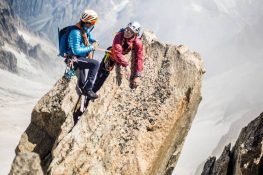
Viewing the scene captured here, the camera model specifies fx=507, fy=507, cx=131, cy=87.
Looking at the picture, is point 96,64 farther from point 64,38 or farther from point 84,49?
point 64,38

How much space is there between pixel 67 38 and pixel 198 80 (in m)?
6.51

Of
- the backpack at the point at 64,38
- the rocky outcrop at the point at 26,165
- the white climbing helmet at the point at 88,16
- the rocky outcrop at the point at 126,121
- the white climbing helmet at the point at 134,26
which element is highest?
the white climbing helmet at the point at 134,26

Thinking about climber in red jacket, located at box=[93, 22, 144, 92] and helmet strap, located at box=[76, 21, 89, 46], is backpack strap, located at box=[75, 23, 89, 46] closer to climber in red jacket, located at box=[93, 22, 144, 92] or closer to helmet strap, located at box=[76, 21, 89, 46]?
helmet strap, located at box=[76, 21, 89, 46]

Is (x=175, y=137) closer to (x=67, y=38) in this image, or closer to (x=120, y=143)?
(x=120, y=143)

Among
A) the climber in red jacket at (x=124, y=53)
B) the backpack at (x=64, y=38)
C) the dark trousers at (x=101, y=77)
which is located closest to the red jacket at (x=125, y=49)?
the climber in red jacket at (x=124, y=53)

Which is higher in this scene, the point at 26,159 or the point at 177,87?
the point at 177,87

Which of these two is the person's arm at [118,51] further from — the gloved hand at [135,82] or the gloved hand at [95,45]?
the gloved hand at [95,45]

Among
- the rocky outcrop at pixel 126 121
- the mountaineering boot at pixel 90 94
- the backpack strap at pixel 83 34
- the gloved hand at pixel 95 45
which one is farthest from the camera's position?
the gloved hand at pixel 95 45

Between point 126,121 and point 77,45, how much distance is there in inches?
162

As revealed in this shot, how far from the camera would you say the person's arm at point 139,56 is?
23.7 meters

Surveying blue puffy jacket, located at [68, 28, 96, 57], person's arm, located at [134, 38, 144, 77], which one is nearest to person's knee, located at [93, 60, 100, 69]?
blue puffy jacket, located at [68, 28, 96, 57]

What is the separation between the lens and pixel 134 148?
73.8 ft

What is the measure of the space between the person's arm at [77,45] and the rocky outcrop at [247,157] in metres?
7.94

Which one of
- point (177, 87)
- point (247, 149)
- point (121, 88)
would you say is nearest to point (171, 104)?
point (177, 87)
